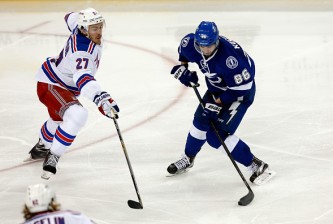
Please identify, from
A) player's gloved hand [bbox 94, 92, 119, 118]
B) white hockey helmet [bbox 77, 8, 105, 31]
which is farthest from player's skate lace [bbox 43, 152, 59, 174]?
white hockey helmet [bbox 77, 8, 105, 31]

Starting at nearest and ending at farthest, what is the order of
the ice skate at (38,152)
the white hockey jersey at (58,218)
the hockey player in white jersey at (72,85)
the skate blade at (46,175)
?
1. the white hockey jersey at (58,218)
2. the hockey player in white jersey at (72,85)
3. the skate blade at (46,175)
4. the ice skate at (38,152)

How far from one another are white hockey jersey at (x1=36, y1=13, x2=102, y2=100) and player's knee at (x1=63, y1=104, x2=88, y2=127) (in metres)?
0.11

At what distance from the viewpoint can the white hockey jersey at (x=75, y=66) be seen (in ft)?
12.8

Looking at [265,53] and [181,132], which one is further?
[265,53]

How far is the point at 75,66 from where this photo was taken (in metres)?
3.98

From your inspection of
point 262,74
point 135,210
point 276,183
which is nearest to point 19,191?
point 135,210

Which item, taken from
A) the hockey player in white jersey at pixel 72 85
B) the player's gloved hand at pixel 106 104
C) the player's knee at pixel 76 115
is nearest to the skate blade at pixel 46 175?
the hockey player in white jersey at pixel 72 85

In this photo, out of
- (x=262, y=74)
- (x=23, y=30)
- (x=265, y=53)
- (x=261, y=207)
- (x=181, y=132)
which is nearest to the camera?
(x=261, y=207)

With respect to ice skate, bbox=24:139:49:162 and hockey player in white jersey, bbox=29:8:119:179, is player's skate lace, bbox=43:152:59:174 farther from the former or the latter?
ice skate, bbox=24:139:49:162

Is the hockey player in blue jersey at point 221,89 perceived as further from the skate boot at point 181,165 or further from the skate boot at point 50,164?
the skate boot at point 50,164

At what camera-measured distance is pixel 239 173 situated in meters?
3.94

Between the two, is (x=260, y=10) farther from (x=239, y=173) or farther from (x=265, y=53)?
(x=239, y=173)

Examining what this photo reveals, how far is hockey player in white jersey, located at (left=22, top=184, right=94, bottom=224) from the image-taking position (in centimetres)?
221

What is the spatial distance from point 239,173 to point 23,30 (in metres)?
4.72
